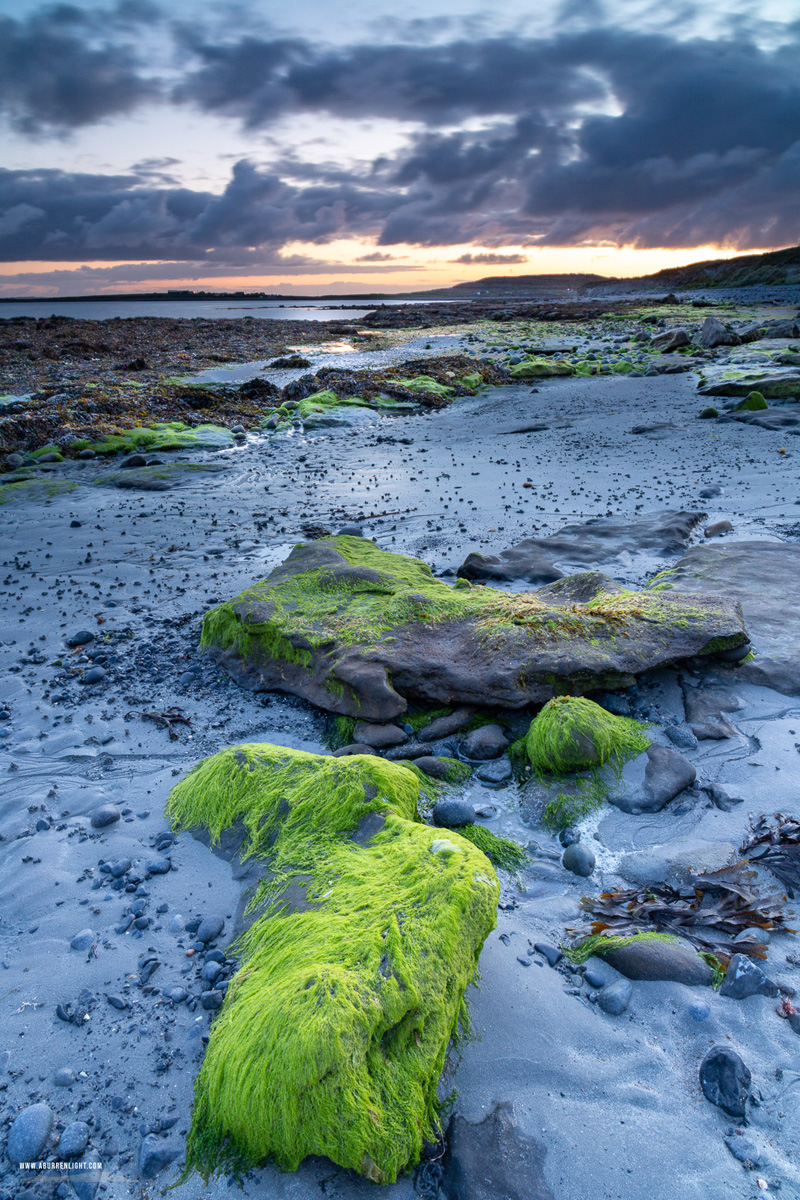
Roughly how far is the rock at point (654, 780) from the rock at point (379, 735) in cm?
152

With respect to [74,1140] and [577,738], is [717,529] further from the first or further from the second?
[74,1140]

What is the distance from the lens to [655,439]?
13812 millimetres

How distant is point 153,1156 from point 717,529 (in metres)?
8.45

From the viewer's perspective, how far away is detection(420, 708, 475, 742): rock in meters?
4.79

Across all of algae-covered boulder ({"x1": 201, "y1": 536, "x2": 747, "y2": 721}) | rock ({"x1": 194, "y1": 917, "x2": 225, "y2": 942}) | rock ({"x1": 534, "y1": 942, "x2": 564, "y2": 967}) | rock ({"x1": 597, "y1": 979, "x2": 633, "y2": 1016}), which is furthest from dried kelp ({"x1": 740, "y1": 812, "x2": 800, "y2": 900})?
rock ({"x1": 194, "y1": 917, "x2": 225, "y2": 942})

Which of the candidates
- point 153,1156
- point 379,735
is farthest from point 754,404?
point 153,1156

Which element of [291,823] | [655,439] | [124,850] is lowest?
[124,850]

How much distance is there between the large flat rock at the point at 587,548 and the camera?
7.32 metres

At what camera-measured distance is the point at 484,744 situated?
460 centimetres

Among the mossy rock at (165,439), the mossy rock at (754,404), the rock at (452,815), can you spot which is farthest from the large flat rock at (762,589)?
the mossy rock at (165,439)

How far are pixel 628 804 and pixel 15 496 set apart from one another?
11.7 meters

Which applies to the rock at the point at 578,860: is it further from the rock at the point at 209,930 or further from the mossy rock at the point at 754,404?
the mossy rock at the point at 754,404

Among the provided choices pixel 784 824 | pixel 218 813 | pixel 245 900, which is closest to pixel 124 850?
pixel 218 813

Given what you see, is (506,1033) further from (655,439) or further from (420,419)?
(420,419)
